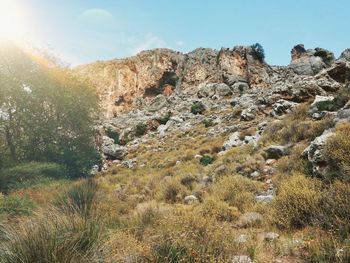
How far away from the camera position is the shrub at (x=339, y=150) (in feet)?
25.7

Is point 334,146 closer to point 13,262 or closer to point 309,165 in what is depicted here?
point 309,165

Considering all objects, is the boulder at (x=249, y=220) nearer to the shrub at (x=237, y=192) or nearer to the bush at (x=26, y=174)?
the shrub at (x=237, y=192)

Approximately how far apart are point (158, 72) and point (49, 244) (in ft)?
220

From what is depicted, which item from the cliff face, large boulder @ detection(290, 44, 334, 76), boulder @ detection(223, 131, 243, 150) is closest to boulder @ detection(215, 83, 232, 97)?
the cliff face

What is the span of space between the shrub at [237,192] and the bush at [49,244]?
181 inches

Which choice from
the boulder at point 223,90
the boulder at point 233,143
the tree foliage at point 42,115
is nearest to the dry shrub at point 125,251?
the boulder at point 233,143

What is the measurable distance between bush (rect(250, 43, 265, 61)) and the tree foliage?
40977mm

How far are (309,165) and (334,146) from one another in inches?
46.7

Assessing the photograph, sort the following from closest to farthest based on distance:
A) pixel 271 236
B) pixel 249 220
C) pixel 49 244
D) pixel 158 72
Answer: pixel 49 244
pixel 271 236
pixel 249 220
pixel 158 72

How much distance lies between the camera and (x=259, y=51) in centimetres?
6294

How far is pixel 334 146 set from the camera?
8414 mm

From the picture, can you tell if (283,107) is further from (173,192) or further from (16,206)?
(16,206)

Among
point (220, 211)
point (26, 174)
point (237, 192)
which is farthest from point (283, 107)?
point (26, 174)

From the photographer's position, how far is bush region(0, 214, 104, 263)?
13.9 feet
